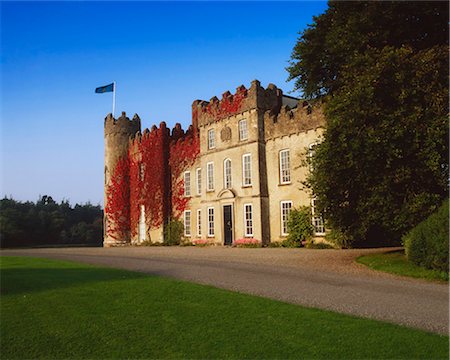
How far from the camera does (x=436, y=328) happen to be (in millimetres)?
6668

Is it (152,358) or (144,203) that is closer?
(152,358)

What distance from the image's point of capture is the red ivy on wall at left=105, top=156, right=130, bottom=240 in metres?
38.6

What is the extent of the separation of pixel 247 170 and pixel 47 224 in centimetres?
2945

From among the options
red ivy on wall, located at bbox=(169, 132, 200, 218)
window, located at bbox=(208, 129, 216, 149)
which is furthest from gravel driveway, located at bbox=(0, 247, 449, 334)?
red ivy on wall, located at bbox=(169, 132, 200, 218)

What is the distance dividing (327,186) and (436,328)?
9.23 m

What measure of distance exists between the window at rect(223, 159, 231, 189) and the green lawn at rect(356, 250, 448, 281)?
1426cm

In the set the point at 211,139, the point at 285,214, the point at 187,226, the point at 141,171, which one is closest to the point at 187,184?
the point at 187,226

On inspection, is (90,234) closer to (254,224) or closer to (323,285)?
(254,224)

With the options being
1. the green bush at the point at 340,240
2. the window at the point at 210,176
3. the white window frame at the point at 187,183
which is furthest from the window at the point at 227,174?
the green bush at the point at 340,240

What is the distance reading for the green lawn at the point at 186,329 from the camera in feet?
18.3

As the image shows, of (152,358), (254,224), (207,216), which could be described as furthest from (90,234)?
(152,358)

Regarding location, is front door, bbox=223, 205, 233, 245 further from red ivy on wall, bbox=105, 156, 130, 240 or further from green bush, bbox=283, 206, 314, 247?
red ivy on wall, bbox=105, 156, 130, 240

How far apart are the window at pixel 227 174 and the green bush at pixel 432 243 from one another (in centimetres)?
1755

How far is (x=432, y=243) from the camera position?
470 inches
